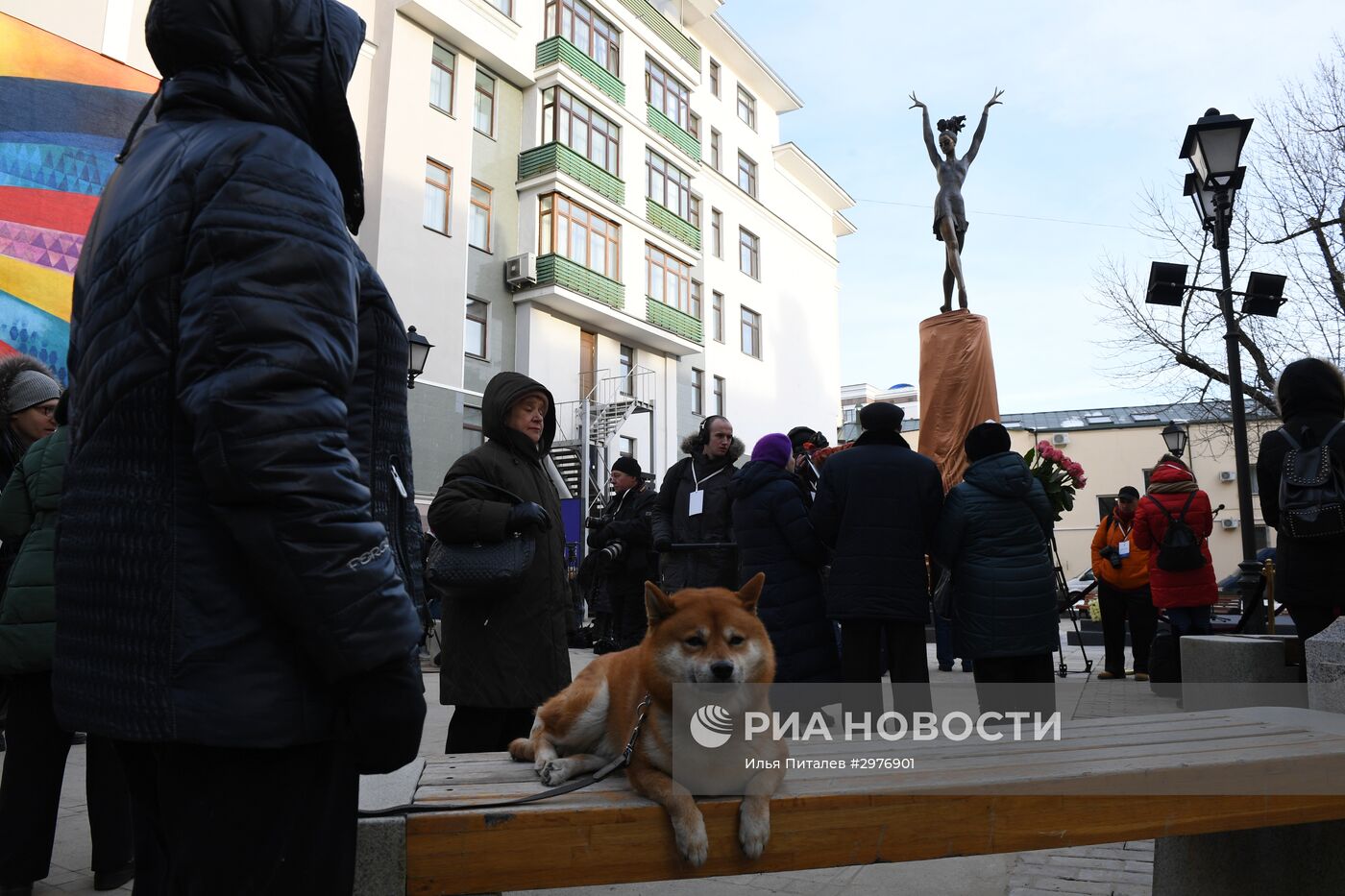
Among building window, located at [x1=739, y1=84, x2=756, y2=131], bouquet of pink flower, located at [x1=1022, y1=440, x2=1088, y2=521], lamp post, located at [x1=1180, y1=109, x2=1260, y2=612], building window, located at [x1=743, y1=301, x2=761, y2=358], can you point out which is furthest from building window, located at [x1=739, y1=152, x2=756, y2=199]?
bouquet of pink flower, located at [x1=1022, y1=440, x2=1088, y2=521]

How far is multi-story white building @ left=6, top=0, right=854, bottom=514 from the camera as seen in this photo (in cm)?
2233

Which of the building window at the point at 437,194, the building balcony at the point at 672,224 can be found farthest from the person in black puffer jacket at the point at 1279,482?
the building balcony at the point at 672,224

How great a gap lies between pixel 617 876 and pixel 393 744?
34.4 inches

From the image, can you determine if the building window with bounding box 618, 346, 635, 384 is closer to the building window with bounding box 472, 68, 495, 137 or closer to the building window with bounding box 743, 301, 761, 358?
the building window with bounding box 743, 301, 761, 358

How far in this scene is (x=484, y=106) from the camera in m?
25.6

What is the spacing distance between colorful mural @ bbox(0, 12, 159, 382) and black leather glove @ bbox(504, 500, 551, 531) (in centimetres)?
1379

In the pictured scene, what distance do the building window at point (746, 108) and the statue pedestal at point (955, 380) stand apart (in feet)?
90.1

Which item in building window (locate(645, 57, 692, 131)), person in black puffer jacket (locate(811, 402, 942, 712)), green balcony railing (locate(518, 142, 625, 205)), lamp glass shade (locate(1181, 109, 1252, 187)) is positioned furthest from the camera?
building window (locate(645, 57, 692, 131))

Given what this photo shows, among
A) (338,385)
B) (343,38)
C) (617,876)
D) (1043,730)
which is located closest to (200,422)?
(338,385)

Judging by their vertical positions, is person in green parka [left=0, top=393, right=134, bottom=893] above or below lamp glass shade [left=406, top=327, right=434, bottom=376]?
below

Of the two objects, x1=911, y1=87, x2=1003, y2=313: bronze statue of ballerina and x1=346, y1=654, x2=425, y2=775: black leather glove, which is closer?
x1=346, y1=654, x2=425, y2=775: black leather glove

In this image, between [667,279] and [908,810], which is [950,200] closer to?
[908,810]

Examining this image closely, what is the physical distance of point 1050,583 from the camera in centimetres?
558

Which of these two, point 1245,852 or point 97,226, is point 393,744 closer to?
point 97,226
